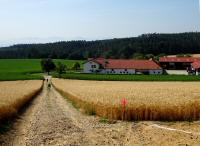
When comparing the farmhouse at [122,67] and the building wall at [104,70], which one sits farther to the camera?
the farmhouse at [122,67]

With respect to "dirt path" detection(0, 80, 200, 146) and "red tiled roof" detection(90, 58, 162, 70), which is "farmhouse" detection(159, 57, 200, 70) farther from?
"dirt path" detection(0, 80, 200, 146)

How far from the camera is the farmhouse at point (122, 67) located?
148m

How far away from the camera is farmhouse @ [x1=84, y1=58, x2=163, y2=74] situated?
Result: 14775 cm

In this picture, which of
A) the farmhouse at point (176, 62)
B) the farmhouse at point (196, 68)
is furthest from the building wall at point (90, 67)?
the farmhouse at point (196, 68)

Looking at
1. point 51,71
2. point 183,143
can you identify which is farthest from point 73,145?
point 51,71

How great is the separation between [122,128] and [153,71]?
127 m

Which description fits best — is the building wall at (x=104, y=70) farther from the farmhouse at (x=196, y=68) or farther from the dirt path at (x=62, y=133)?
the dirt path at (x=62, y=133)

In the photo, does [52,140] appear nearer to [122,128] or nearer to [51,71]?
[122,128]

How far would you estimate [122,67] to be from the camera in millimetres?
149625

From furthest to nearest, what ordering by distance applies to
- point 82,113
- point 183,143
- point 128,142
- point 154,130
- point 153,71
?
point 153,71 → point 82,113 → point 154,130 → point 128,142 → point 183,143

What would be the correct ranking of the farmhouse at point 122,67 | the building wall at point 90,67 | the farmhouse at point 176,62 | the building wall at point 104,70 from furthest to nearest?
the farmhouse at point 176,62 < the building wall at point 90,67 < the farmhouse at point 122,67 < the building wall at point 104,70

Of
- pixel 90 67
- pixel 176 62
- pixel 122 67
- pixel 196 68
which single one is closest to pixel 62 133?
pixel 196 68

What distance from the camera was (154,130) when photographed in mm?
19594

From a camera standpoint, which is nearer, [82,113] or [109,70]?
[82,113]
